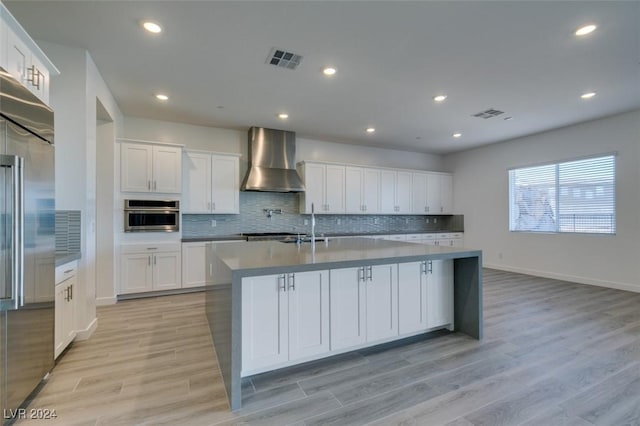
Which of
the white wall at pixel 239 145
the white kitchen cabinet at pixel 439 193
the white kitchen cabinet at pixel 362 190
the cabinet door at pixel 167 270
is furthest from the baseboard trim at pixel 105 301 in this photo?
the white kitchen cabinet at pixel 439 193

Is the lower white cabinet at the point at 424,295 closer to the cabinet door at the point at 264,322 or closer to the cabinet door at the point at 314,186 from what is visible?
the cabinet door at the point at 264,322

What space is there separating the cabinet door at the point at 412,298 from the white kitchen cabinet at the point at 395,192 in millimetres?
3906

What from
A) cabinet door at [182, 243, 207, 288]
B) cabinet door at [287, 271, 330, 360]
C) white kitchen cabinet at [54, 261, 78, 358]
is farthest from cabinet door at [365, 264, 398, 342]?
cabinet door at [182, 243, 207, 288]

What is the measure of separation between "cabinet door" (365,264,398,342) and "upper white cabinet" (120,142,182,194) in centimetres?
352

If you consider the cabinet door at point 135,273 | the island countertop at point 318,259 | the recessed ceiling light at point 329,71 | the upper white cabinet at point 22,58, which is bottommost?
the cabinet door at point 135,273

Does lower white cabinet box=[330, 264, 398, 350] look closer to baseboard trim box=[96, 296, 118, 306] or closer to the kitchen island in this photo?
the kitchen island

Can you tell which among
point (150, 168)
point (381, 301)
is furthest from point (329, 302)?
point (150, 168)

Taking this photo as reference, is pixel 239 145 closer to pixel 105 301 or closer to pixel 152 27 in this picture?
pixel 152 27

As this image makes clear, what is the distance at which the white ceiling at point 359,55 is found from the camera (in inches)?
91.6

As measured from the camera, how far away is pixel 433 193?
732cm

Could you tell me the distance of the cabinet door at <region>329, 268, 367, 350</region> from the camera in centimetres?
236

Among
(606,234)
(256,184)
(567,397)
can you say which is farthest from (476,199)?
(567,397)

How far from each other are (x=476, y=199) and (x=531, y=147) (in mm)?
1580

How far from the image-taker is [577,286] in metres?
4.94
